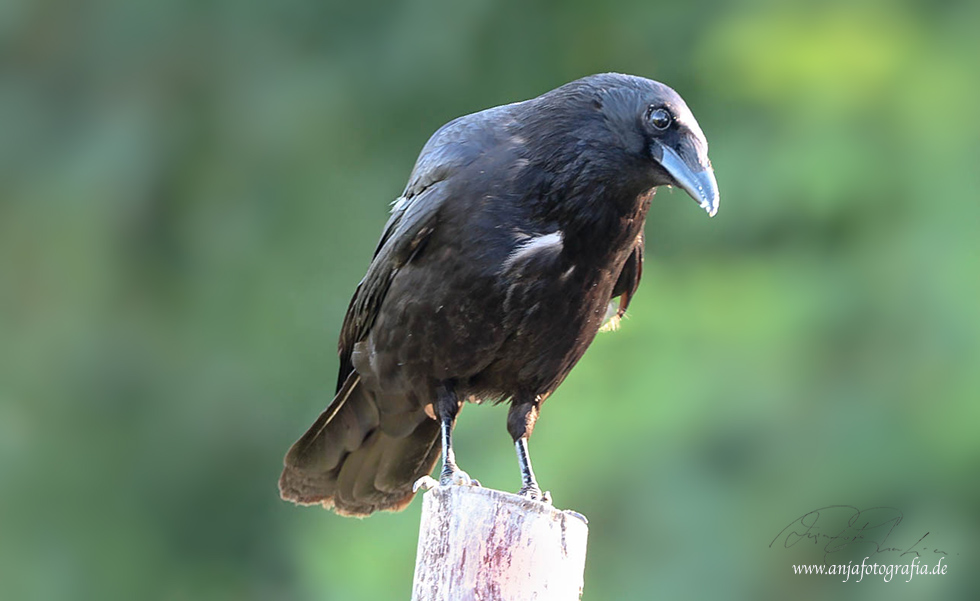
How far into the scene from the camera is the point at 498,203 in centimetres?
382

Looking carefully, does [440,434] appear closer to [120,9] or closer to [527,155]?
[527,155]

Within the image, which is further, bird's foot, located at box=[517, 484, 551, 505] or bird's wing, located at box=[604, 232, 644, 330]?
bird's wing, located at box=[604, 232, 644, 330]

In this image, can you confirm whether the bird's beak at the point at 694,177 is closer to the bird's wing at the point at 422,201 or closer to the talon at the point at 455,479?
the bird's wing at the point at 422,201

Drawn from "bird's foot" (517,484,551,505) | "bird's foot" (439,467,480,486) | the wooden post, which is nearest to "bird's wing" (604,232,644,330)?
"bird's foot" (517,484,551,505)

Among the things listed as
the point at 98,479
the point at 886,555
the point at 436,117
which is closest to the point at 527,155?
the point at 886,555

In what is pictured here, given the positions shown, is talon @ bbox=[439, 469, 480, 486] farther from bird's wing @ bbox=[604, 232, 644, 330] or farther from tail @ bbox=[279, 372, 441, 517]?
bird's wing @ bbox=[604, 232, 644, 330]

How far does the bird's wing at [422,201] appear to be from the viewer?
3947mm

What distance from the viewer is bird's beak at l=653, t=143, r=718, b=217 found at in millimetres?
3541

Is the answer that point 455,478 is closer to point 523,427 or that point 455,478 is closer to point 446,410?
point 446,410

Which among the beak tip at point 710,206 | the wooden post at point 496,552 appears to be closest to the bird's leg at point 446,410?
the wooden post at point 496,552

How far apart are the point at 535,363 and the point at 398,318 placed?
0.43 meters

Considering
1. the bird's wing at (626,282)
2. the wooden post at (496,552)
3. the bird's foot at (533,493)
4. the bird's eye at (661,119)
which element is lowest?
the wooden post at (496,552)

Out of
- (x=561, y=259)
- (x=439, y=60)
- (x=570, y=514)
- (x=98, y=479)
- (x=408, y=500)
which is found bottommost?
(x=570, y=514)

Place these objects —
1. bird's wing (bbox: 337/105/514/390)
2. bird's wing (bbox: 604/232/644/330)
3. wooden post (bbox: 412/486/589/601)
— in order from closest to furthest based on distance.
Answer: wooden post (bbox: 412/486/589/601) < bird's wing (bbox: 337/105/514/390) < bird's wing (bbox: 604/232/644/330)
